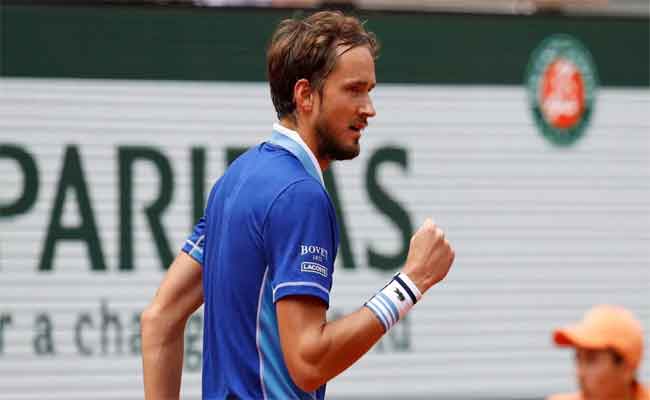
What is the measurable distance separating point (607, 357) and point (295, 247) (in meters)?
1.07

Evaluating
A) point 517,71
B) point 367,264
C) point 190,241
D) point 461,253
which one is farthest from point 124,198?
point 190,241

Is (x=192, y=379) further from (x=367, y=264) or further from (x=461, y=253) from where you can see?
(x=461, y=253)

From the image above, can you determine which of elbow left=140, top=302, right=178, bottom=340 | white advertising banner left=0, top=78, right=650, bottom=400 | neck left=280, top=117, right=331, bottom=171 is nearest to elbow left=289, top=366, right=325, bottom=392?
neck left=280, top=117, right=331, bottom=171

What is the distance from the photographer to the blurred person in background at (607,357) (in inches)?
146

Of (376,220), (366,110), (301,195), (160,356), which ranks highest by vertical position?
(366,110)

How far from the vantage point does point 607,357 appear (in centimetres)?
373

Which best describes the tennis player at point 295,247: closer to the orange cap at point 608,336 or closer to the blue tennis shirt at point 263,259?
the blue tennis shirt at point 263,259

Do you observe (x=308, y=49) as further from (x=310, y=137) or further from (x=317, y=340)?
(x=317, y=340)

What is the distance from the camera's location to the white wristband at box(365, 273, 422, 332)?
10.8ft

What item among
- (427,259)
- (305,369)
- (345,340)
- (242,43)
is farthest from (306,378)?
(242,43)

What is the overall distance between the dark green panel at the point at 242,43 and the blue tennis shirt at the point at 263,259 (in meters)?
4.21

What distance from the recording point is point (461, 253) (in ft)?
26.2

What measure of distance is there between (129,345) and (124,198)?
0.85 meters

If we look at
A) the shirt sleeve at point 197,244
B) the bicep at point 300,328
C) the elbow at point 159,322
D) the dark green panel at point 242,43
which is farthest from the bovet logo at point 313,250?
the dark green panel at point 242,43
